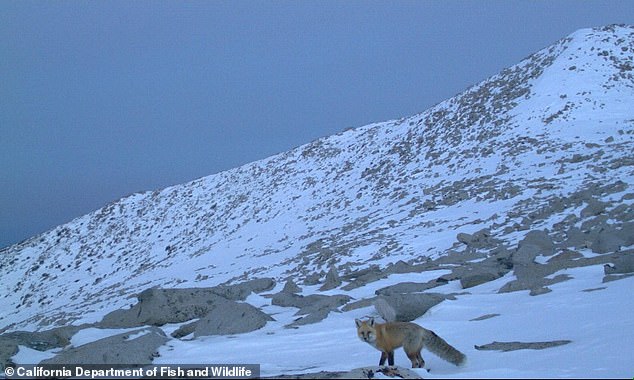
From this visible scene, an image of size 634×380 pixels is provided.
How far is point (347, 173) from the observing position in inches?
1854

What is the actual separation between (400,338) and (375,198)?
3130 centimetres

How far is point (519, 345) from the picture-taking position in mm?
7391

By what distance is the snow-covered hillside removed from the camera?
944 centimetres

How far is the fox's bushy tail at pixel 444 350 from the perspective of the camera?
260 inches

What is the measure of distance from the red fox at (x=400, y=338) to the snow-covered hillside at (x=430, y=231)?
393mm

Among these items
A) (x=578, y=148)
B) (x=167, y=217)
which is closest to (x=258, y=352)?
(x=578, y=148)

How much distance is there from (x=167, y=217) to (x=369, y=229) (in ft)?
96.7

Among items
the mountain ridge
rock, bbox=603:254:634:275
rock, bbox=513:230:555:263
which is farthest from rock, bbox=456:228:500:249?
rock, bbox=603:254:634:275

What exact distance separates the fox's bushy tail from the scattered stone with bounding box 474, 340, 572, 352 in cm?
109

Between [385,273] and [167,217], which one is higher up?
[167,217]

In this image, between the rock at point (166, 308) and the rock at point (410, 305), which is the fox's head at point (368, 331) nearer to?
the rock at point (410, 305)

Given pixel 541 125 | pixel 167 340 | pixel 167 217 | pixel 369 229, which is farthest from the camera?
pixel 167 217

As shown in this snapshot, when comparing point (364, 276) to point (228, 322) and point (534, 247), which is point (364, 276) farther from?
point (228, 322)

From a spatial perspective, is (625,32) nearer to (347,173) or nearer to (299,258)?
(347,173)
